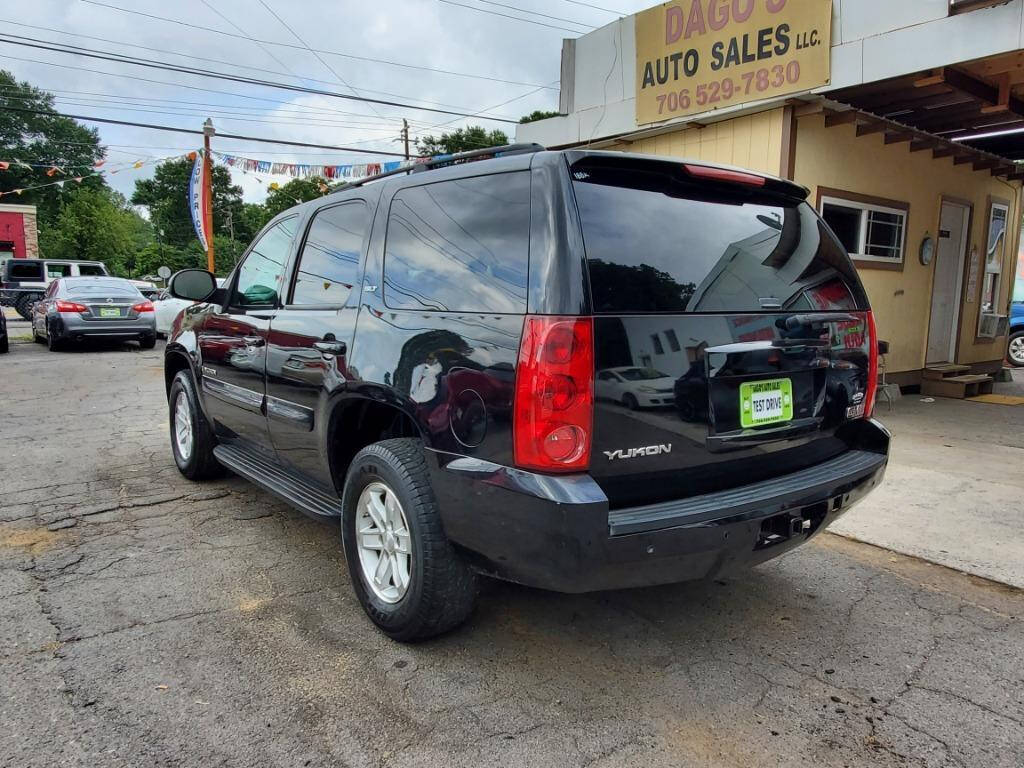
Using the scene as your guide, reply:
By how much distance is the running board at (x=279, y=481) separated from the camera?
3.28 meters

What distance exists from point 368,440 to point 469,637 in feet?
3.31

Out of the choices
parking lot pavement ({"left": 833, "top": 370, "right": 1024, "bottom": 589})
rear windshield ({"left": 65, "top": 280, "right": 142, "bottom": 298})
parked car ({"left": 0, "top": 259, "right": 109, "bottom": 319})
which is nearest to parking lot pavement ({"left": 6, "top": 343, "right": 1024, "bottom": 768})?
parking lot pavement ({"left": 833, "top": 370, "right": 1024, "bottom": 589})

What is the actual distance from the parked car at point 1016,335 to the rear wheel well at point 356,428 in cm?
1386

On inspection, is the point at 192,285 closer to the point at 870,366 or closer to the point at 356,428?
the point at 356,428

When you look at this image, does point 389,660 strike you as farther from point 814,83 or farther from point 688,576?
point 814,83

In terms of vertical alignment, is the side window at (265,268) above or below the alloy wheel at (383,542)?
above

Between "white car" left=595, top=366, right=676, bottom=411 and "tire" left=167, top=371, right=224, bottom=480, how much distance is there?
11.2ft

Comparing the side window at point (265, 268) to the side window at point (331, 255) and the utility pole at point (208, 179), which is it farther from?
the utility pole at point (208, 179)

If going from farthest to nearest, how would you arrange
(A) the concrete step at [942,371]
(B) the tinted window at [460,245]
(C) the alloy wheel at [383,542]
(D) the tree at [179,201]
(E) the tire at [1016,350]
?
1. (D) the tree at [179,201]
2. (E) the tire at [1016,350]
3. (A) the concrete step at [942,371]
4. (C) the alloy wheel at [383,542]
5. (B) the tinted window at [460,245]

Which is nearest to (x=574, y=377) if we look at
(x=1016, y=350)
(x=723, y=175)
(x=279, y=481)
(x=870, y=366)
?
(x=723, y=175)

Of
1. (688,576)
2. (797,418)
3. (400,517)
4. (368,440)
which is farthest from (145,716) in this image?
(797,418)

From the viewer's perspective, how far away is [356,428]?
128 inches

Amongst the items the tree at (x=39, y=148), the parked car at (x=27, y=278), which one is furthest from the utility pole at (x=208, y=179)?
the tree at (x=39, y=148)

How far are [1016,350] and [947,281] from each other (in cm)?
492
